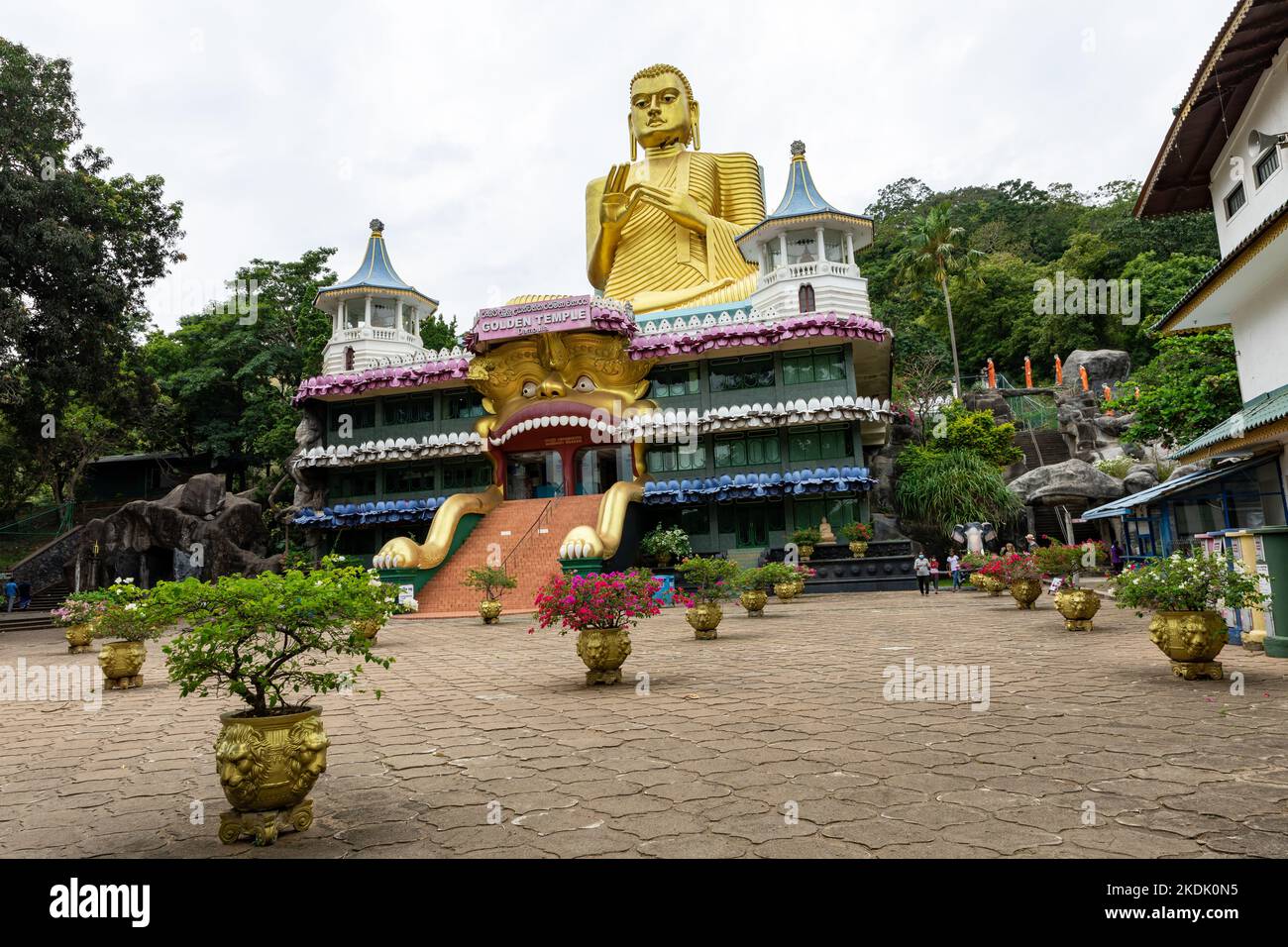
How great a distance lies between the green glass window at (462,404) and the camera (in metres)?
27.5

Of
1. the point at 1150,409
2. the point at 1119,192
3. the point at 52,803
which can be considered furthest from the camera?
the point at 1119,192

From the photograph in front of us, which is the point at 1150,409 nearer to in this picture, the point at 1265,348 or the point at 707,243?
the point at 1265,348

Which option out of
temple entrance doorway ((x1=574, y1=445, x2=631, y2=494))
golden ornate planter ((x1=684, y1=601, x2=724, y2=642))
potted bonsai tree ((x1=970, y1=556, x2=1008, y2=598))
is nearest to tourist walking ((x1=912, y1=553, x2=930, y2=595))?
potted bonsai tree ((x1=970, y1=556, x2=1008, y2=598))

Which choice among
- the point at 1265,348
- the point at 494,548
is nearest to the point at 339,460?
the point at 494,548

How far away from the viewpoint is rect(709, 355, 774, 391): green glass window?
2502 cm

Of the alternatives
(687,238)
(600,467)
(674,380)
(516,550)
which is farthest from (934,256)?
(516,550)

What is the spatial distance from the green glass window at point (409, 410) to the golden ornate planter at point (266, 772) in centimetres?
2493

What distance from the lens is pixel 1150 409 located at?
1764 centimetres

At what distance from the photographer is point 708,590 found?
41.8ft

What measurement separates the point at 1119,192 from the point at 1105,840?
58463 mm

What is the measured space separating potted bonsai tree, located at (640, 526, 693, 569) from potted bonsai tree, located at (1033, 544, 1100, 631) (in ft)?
34.5

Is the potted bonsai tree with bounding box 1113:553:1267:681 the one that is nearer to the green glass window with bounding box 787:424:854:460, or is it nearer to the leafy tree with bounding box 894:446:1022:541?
the green glass window with bounding box 787:424:854:460

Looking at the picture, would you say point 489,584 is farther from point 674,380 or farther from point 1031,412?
point 1031,412

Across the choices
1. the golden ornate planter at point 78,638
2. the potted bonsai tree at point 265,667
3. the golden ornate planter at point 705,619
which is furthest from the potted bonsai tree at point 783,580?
the potted bonsai tree at point 265,667
